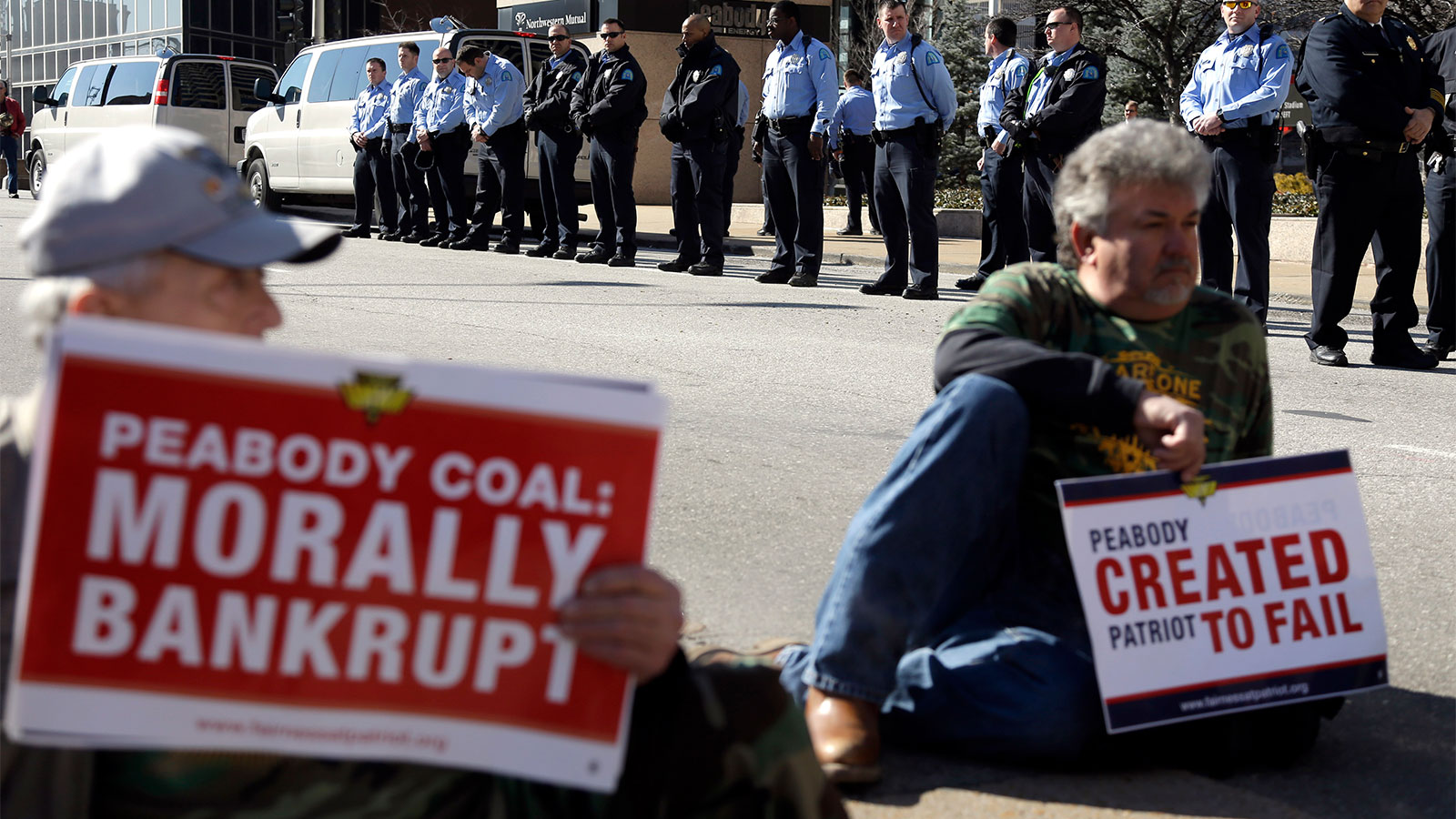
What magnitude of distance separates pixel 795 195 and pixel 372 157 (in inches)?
263

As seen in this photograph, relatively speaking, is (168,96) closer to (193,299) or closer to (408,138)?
(408,138)

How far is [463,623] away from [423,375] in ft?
0.81

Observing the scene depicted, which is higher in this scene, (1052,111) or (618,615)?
(1052,111)

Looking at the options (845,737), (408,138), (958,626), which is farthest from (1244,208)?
(408,138)

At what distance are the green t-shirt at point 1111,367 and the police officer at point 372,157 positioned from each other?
14382mm

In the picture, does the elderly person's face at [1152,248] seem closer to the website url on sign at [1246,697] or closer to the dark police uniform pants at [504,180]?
the website url on sign at [1246,697]

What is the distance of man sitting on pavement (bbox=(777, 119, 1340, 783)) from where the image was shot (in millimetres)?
2535

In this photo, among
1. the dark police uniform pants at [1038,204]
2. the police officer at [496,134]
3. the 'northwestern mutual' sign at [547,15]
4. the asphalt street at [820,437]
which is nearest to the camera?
the asphalt street at [820,437]

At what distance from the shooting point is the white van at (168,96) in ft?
66.9

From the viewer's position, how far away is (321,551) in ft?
4.90

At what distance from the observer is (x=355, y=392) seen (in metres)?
1.49

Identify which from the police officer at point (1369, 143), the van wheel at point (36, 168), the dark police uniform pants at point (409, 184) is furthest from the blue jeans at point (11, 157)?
the police officer at point (1369, 143)

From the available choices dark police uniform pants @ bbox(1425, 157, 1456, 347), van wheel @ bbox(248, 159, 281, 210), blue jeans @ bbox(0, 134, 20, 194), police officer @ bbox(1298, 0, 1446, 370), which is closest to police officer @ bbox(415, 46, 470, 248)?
van wheel @ bbox(248, 159, 281, 210)

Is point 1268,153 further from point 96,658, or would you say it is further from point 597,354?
point 96,658
